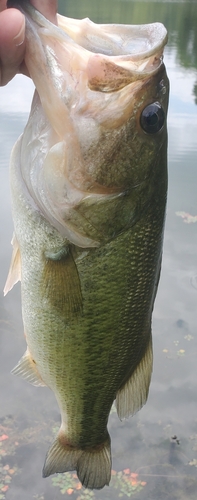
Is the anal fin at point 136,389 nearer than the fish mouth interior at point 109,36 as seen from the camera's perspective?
No

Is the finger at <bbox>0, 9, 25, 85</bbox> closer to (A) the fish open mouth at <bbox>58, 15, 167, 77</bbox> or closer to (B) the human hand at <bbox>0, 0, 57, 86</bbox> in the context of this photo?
(B) the human hand at <bbox>0, 0, 57, 86</bbox>

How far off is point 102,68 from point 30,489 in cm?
322

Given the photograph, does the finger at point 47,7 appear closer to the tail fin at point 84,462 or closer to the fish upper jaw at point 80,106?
the fish upper jaw at point 80,106

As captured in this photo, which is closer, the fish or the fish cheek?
the fish

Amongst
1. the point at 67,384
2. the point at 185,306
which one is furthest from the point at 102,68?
the point at 185,306

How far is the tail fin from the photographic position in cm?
196

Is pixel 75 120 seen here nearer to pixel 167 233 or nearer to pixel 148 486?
pixel 148 486

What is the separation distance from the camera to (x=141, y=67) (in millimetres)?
1311

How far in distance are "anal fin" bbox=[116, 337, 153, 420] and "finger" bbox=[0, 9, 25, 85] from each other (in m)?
1.08

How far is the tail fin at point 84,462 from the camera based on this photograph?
6.43 feet

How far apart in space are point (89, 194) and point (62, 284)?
0.28 m

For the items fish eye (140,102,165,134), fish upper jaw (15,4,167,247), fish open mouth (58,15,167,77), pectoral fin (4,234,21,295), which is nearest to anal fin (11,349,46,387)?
pectoral fin (4,234,21,295)

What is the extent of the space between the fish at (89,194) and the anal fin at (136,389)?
0.29 ft

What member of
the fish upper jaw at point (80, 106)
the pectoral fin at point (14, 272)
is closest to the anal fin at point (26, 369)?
the pectoral fin at point (14, 272)
